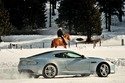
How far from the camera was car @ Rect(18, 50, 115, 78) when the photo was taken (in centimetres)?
1903

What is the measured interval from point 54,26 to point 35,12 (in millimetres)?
9534

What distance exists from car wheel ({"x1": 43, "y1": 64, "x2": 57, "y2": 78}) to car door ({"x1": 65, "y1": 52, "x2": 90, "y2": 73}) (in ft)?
2.56

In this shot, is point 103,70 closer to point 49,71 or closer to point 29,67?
point 49,71

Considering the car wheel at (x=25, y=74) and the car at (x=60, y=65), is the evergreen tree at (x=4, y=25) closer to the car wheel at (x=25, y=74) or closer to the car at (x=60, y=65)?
the car at (x=60, y=65)

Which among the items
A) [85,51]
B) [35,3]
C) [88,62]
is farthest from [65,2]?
[88,62]

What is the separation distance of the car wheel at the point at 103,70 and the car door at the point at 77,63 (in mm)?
499

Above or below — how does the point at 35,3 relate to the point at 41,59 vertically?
above

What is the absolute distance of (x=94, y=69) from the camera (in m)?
20.1

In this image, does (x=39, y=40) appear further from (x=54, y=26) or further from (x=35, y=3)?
(x=54, y=26)

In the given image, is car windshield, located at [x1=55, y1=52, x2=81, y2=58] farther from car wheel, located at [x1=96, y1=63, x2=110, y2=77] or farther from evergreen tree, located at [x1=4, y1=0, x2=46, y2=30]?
evergreen tree, located at [x1=4, y1=0, x2=46, y2=30]

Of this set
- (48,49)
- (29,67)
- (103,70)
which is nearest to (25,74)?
(29,67)

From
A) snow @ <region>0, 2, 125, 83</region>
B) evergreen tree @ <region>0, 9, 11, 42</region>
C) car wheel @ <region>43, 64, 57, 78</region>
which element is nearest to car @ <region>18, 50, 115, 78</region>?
car wheel @ <region>43, 64, 57, 78</region>

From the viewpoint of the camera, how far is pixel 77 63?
1995 cm

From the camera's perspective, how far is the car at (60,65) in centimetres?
1903
